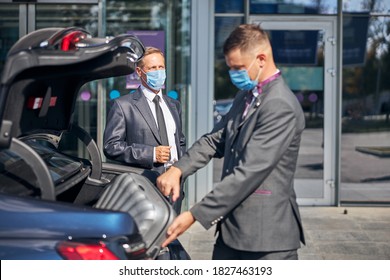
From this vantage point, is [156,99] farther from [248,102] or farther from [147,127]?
[248,102]

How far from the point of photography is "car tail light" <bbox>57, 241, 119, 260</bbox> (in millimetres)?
3059

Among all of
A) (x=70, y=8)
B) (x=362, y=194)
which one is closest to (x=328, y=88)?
(x=362, y=194)

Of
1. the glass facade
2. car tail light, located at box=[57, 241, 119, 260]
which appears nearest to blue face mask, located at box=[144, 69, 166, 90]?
car tail light, located at box=[57, 241, 119, 260]

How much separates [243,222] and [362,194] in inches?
249

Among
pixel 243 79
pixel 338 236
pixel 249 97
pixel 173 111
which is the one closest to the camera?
pixel 243 79

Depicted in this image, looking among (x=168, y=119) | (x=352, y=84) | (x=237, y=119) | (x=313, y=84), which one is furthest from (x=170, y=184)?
(x=352, y=84)

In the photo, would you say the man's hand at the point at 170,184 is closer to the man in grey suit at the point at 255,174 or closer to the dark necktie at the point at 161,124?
the man in grey suit at the point at 255,174

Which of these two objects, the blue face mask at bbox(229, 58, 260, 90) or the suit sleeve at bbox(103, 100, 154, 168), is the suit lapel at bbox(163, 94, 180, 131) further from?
the blue face mask at bbox(229, 58, 260, 90)

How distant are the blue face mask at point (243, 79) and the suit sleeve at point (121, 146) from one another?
1.57 metres

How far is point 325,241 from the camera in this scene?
7777 millimetres

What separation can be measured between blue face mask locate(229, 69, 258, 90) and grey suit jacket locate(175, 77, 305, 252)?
0.25 feet

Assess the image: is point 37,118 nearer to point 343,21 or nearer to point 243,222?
point 243,222

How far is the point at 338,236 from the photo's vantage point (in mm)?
7992

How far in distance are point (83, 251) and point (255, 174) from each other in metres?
0.91
